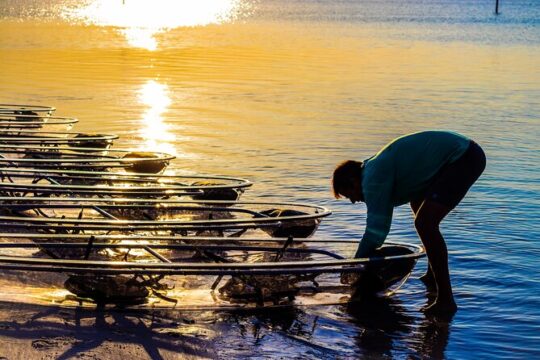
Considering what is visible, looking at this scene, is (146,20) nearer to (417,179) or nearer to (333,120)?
(333,120)

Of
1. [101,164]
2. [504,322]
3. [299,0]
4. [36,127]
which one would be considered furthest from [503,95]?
[299,0]

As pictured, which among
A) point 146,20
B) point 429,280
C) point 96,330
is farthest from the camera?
point 146,20

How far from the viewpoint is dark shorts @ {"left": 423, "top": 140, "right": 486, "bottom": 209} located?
785cm

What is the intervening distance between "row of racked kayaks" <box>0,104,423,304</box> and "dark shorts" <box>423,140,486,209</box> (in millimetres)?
641

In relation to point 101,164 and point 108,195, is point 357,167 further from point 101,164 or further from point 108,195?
point 101,164

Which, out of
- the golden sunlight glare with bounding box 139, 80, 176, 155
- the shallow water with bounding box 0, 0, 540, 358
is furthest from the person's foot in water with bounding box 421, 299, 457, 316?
the golden sunlight glare with bounding box 139, 80, 176, 155

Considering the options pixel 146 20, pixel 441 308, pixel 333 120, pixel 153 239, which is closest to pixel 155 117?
pixel 333 120

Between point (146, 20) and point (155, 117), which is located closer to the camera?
point (155, 117)

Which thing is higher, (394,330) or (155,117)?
(394,330)

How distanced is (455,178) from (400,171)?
1.34 ft

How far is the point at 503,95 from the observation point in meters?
24.3

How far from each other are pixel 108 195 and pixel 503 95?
14994 millimetres

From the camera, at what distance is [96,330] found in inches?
298

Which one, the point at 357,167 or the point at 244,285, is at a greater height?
the point at 357,167
